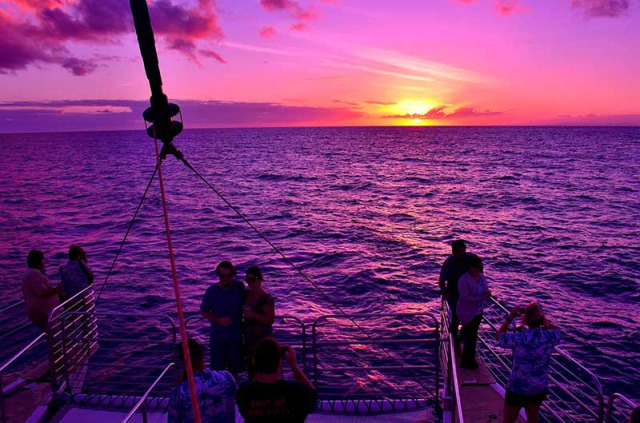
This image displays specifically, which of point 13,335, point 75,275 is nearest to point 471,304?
point 75,275

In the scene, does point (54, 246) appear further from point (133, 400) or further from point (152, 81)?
point (152, 81)

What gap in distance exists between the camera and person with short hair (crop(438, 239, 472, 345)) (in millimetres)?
7281

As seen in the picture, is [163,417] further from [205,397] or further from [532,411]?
[532,411]

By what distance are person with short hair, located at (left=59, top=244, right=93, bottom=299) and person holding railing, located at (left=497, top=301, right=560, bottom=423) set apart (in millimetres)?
6926

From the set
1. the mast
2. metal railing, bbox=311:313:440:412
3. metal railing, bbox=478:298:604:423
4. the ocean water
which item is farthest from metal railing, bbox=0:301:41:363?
metal railing, bbox=478:298:604:423

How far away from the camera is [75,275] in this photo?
8070 millimetres

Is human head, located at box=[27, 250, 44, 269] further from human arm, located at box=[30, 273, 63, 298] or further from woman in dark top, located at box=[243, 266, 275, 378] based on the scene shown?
woman in dark top, located at box=[243, 266, 275, 378]

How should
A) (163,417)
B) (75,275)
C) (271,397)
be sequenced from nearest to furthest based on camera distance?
(271,397) → (163,417) → (75,275)

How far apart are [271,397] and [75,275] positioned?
6.27 meters

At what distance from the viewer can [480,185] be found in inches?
2313

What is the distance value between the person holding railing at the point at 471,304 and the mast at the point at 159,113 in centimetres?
451

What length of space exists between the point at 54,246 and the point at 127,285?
32.6 ft

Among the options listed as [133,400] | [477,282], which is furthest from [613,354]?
Result: [133,400]

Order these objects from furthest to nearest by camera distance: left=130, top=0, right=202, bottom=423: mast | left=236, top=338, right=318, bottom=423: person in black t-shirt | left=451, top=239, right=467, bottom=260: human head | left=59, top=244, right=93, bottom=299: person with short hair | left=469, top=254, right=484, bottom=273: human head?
left=59, top=244, right=93, bottom=299: person with short hair, left=451, top=239, right=467, bottom=260: human head, left=469, top=254, right=484, bottom=273: human head, left=130, top=0, right=202, bottom=423: mast, left=236, top=338, right=318, bottom=423: person in black t-shirt
